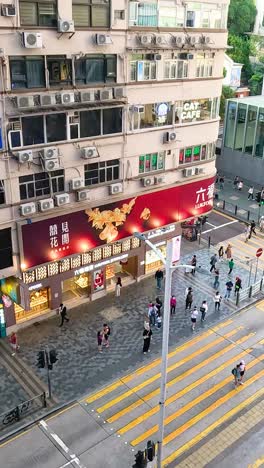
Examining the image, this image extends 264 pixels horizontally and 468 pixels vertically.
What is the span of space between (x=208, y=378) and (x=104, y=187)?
518 inches

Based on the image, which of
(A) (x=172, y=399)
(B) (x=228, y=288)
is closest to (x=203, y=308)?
(B) (x=228, y=288)

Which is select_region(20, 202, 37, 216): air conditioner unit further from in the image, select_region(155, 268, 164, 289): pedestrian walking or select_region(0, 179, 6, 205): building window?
select_region(155, 268, 164, 289): pedestrian walking

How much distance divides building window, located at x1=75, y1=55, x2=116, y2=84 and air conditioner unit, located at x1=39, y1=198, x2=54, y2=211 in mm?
6835

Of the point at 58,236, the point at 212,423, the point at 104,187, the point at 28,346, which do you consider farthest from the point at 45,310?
the point at 212,423

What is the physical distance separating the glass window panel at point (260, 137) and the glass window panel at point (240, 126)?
2.35 meters

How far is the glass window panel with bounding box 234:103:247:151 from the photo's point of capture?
5900 centimetres

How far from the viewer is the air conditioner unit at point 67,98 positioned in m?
26.6

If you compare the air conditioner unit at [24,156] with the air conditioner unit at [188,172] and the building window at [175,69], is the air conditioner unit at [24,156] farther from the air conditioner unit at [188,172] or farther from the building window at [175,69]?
the air conditioner unit at [188,172]

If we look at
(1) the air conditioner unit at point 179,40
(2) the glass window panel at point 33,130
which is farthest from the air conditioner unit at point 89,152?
(1) the air conditioner unit at point 179,40

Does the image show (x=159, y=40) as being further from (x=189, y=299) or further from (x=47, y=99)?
(x=189, y=299)

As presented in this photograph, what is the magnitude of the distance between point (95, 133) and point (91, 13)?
651cm

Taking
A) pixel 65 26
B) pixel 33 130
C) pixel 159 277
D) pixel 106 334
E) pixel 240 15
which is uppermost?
pixel 240 15

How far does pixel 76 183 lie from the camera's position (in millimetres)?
29078

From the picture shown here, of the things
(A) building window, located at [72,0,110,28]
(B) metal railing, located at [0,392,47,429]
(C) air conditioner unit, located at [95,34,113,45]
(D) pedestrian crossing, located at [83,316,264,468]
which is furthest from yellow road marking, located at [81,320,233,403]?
(A) building window, located at [72,0,110,28]
